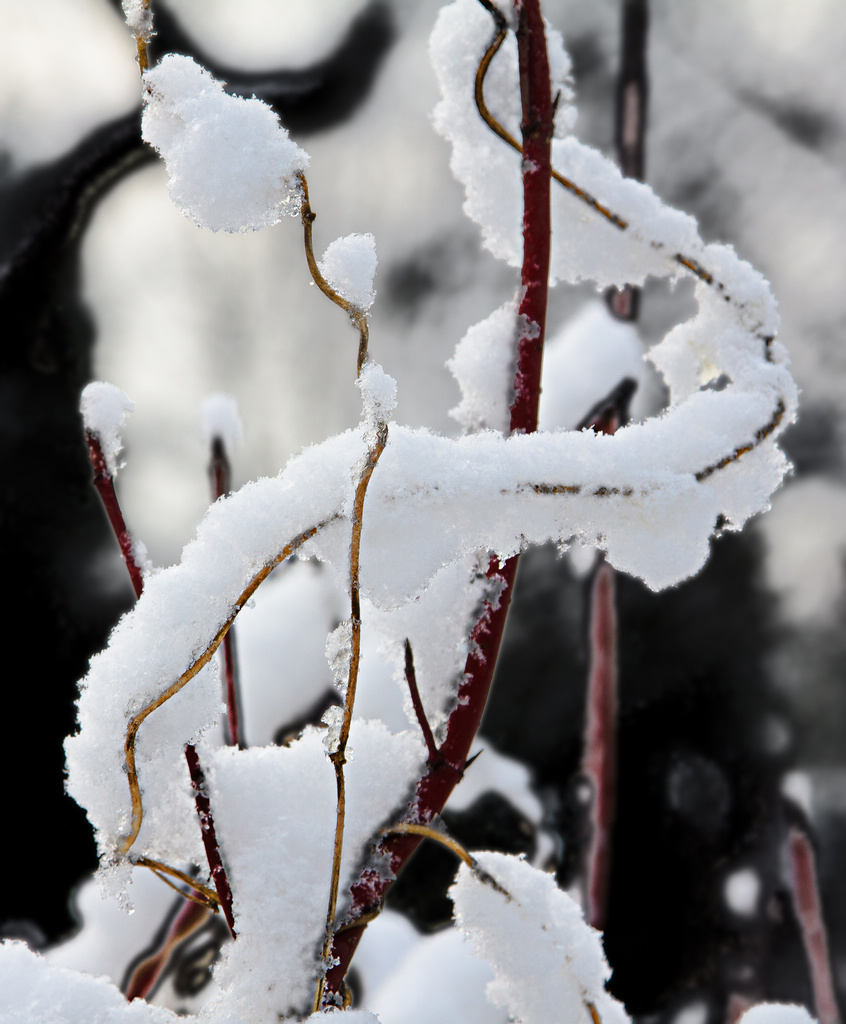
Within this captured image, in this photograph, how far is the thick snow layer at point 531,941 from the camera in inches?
7.0

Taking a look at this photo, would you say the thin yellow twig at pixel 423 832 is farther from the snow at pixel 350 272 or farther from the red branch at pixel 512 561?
the snow at pixel 350 272

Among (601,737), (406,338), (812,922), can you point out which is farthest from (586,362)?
(812,922)

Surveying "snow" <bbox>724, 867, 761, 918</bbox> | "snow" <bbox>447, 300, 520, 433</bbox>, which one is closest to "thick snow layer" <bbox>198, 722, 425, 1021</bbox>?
"snow" <bbox>447, 300, 520, 433</bbox>

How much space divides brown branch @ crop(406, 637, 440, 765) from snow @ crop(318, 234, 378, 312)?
0.35ft

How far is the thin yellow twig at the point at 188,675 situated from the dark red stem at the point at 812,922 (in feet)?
1.06

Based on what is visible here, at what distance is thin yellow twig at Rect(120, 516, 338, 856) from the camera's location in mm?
150

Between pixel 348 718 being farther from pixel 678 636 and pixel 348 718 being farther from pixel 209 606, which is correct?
pixel 678 636

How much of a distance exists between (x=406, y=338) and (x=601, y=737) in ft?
0.79

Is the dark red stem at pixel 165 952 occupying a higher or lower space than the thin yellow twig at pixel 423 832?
lower

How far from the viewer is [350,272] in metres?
0.13

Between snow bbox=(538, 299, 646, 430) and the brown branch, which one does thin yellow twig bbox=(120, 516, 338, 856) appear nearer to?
the brown branch

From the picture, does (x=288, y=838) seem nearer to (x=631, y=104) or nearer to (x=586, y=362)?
(x=586, y=362)

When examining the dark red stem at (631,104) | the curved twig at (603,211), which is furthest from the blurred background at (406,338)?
the curved twig at (603,211)

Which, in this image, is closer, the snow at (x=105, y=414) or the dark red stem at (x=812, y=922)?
the snow at (x=105, y=414)
